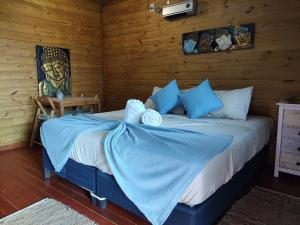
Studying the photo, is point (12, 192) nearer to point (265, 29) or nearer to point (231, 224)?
point (231, 224)

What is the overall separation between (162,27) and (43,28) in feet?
6.12

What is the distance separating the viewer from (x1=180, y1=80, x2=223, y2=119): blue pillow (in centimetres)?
264

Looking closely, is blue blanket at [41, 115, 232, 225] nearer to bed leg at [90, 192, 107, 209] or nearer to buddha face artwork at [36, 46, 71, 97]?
bed leg at [90, 192, 107, 209]

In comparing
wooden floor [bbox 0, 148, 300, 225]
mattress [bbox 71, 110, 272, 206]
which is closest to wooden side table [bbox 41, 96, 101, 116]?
wooden floor [bbox 0, 148, 300, 225]

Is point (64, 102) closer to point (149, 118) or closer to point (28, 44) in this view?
point (28, 44)

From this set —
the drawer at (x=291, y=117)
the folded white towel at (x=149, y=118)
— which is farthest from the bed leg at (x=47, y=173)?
the drawer at (x=291, y=117)

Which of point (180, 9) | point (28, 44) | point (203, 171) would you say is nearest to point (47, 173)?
point (203, 171)

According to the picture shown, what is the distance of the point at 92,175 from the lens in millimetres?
1957

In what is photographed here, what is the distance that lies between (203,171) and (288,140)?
4.88ft

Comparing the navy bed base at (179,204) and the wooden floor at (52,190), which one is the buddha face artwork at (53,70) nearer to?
the wooden floor at (52,190)

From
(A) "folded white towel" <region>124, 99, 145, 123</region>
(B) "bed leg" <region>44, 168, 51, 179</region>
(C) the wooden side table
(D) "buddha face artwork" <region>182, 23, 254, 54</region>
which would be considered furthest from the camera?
(C) the wooden side table

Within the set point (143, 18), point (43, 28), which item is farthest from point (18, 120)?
point (143, 18)

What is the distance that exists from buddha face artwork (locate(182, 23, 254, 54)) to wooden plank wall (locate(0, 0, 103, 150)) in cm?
196

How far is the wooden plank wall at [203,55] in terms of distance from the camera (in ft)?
8.75
